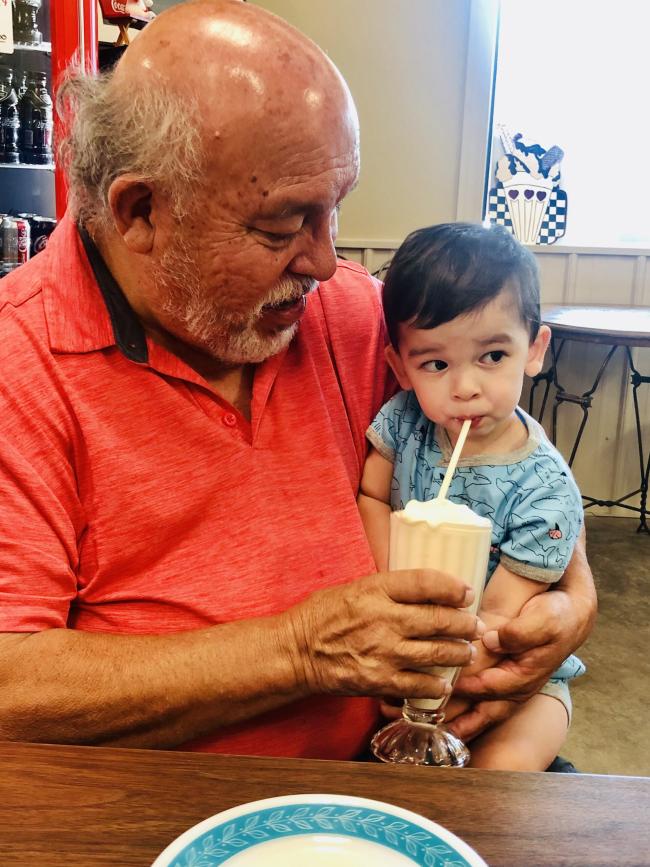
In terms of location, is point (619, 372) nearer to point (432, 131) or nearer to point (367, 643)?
point (432, 131)

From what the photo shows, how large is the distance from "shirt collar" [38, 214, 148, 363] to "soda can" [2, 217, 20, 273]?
233cm

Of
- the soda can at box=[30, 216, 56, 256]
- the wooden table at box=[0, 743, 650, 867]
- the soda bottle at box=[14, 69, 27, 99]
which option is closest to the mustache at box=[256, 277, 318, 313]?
the wooden table at box=[0, 743, 650, 867]

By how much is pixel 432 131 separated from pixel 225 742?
3.93 metres

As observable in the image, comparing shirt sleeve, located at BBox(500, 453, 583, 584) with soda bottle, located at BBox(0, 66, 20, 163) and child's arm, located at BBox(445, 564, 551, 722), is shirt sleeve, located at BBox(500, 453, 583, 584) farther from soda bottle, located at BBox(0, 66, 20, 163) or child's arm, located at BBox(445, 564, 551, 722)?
soda bottle, located at BBox(0, 66, 20, 163)

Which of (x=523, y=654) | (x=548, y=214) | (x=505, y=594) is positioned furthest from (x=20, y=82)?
(x=523, y=654)

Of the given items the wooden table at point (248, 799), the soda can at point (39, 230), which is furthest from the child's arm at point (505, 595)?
the soda can at point (39, 230)

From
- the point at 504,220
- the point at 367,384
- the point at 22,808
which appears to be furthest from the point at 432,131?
the point at 22,808

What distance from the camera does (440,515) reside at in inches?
38.0

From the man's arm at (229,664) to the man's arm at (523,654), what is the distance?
210mm

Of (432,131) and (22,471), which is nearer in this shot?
(22,471)

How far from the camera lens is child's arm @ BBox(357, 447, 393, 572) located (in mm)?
1454

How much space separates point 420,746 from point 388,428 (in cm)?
Answer: 56

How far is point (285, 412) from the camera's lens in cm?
137

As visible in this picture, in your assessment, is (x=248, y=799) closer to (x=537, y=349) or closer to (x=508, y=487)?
(x=508, y=487)
